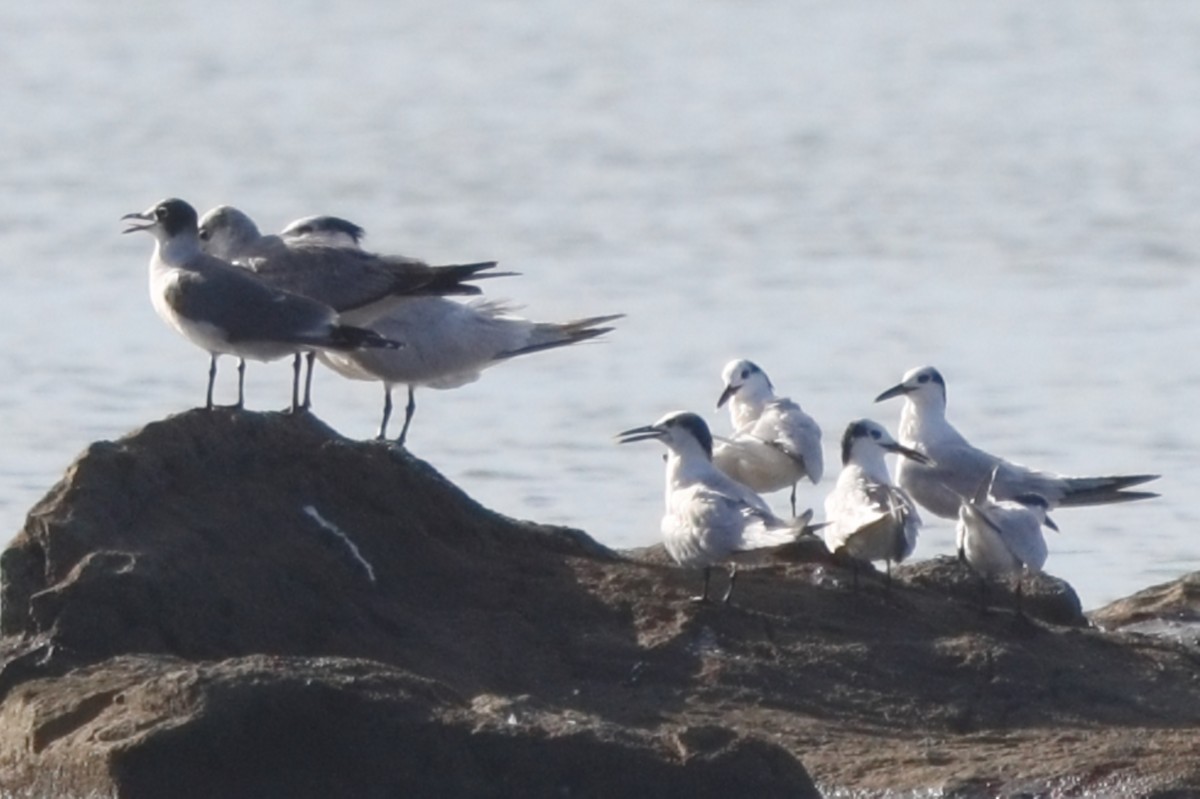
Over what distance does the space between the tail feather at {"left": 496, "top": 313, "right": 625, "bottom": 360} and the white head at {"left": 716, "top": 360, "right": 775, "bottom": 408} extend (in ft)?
3.10

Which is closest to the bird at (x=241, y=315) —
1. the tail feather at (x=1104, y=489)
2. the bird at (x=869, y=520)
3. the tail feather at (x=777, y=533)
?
the tail feather at (x=777, y=533)

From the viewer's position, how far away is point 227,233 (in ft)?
35.4

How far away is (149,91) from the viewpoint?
32.7 meters

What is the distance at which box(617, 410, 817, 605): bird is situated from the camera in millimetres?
8703

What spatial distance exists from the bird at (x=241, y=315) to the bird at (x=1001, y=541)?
2116mm

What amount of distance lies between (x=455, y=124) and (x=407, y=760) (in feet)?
76.0

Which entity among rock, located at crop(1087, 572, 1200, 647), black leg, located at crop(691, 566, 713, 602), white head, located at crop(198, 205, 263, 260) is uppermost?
white head, located at crop(198, 205, 263, 260)

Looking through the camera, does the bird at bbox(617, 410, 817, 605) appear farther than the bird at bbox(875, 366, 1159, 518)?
No

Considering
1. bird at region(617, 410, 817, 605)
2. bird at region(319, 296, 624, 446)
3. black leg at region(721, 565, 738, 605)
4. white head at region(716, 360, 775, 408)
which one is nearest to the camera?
bird at region(617, 410, 817, 605)

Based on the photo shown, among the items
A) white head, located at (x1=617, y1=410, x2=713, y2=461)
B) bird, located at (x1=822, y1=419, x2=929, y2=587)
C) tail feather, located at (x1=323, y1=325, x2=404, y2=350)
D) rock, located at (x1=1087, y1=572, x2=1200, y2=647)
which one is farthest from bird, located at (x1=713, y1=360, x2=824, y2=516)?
tail feather, located at (x1=323, y1=325, x2=404, y2=350)

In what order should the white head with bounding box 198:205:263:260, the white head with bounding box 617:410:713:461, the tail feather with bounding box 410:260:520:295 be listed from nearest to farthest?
the white head with bounding box 617:410:713:461, the tail feather with bounding box 410:260:520:295, the white head with bounding box 198:205:263:260

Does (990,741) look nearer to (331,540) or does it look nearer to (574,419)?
(331,540)

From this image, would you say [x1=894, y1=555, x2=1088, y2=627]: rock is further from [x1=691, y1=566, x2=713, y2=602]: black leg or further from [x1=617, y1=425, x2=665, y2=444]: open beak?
[x1=617, y1=425, x2=665, y2=444]: open beak

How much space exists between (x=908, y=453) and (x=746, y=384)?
1.49 metres
